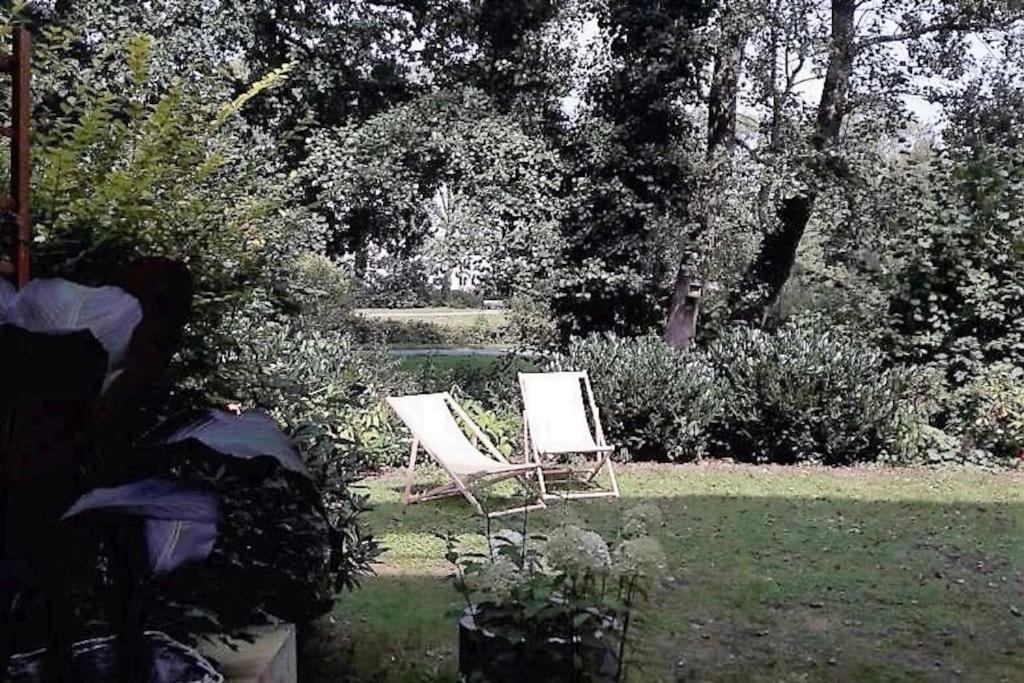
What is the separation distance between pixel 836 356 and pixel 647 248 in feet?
7.05

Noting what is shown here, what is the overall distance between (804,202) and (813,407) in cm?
246

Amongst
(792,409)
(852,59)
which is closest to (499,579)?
(792,409)

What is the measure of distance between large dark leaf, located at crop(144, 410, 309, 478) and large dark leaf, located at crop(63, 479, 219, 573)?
0.33 feet

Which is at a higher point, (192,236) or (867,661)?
(192,236)

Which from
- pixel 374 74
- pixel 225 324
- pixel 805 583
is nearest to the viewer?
pixel 225 324

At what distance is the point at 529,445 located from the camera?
643cm

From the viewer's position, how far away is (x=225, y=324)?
2.94 meters

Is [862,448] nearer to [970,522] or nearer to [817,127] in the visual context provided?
[970,522]

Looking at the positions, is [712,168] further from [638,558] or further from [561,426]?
[638,558]

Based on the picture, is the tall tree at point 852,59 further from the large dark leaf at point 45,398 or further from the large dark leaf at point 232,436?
the large dark leaf at point 45,398

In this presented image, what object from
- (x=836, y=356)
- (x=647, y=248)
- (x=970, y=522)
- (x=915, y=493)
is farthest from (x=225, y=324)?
(x=647, y=248)

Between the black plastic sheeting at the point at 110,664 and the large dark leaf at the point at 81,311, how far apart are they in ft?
1.85

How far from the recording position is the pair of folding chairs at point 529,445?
223 inches

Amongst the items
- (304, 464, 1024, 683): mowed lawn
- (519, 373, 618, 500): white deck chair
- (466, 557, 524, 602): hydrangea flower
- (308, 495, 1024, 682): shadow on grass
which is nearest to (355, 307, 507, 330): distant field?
(519, 373, 618, 500): white deck chair
